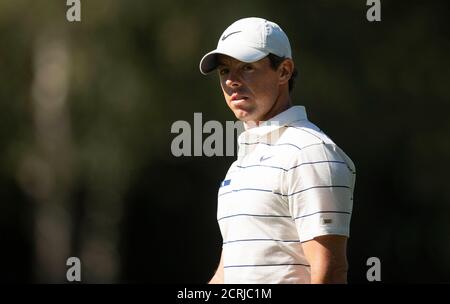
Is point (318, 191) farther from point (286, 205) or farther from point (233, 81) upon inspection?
point (233, 81)

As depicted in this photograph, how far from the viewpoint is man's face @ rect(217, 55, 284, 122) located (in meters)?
2.61

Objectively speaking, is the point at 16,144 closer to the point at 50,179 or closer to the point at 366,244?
the point at 50,179

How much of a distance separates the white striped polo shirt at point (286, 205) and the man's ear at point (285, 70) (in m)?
0.15

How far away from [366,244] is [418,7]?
198 centimetres

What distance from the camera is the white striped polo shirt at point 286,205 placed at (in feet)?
7.89

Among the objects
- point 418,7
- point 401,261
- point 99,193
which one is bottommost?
point 401,261

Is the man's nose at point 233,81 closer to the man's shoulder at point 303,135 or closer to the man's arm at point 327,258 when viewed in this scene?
the man's shoulder at point 303,135

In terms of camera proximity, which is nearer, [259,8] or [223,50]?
[223,50]

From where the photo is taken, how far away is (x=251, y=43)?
2596 millimetres

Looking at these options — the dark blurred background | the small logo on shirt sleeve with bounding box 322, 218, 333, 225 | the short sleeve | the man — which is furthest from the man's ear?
the dark blurred background

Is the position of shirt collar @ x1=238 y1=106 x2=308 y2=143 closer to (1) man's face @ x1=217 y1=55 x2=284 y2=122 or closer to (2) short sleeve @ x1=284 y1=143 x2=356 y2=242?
(1) man's face @ x1=217 y1=55 x2=284 y2=122

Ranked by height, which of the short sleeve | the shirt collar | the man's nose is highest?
the man's nose
